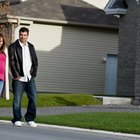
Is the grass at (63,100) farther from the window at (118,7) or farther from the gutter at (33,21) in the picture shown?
the gutter at (33,21)

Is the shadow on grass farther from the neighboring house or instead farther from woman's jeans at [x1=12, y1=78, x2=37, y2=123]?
woman's jeans at [x1=12, y1=78, x2=37, y2=123]

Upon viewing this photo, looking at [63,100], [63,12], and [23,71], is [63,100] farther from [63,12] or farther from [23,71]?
[23,71]

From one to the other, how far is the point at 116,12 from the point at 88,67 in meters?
5.26

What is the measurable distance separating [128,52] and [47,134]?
50.4ft

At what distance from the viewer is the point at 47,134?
510 inches

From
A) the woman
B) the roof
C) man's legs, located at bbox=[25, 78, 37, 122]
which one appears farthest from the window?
man's legs, located at bbox=[25, 78, 37, 122]

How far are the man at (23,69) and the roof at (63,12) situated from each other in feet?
54.9

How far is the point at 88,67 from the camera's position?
32562 millimetres

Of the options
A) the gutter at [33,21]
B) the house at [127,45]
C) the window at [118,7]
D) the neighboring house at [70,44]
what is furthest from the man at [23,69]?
the neighboring house at [70,44]

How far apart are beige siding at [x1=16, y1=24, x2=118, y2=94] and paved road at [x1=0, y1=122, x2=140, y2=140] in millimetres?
17055

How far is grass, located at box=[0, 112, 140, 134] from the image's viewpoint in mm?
14245

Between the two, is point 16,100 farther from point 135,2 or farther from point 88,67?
point 88,67

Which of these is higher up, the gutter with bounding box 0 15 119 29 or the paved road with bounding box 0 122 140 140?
the gutter with bounding box 0 15 119 29

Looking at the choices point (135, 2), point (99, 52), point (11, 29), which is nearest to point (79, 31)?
point (99, 52)
